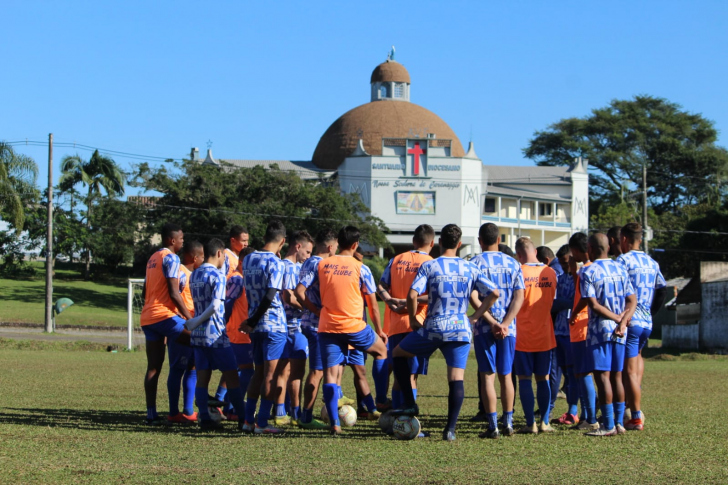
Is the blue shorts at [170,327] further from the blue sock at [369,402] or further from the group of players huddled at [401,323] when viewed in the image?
the blue sock at [369,402]

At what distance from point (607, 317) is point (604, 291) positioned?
0.93 feet

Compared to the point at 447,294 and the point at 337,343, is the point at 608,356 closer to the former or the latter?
the point at 447,294

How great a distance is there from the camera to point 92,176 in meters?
58.2

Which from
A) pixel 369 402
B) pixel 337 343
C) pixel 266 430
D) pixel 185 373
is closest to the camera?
pixel 266 430

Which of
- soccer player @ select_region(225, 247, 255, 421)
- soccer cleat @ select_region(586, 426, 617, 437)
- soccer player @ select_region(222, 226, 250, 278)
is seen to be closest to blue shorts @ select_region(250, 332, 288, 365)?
soccer player @ select_region(225, 247, 255, 421)

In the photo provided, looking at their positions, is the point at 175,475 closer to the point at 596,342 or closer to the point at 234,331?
the point at 234,331

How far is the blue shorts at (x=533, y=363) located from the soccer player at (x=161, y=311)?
143 inches

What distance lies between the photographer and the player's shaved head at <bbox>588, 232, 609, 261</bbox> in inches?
346

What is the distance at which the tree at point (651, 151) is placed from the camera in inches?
3282

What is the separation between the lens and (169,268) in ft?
30.6

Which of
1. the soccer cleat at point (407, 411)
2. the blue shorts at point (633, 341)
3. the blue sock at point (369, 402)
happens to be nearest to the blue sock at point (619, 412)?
the blue shorts at point (633, 341)

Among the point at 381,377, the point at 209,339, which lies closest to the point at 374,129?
the point at 381,377

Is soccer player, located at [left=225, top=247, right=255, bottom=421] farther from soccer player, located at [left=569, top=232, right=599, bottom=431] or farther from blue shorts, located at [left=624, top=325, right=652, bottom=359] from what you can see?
blue shorts, located at [left=624, top=325, right=652, bottom=359]

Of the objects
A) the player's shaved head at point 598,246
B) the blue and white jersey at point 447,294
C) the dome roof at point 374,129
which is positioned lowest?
the blue and white jersey at point 447,294
